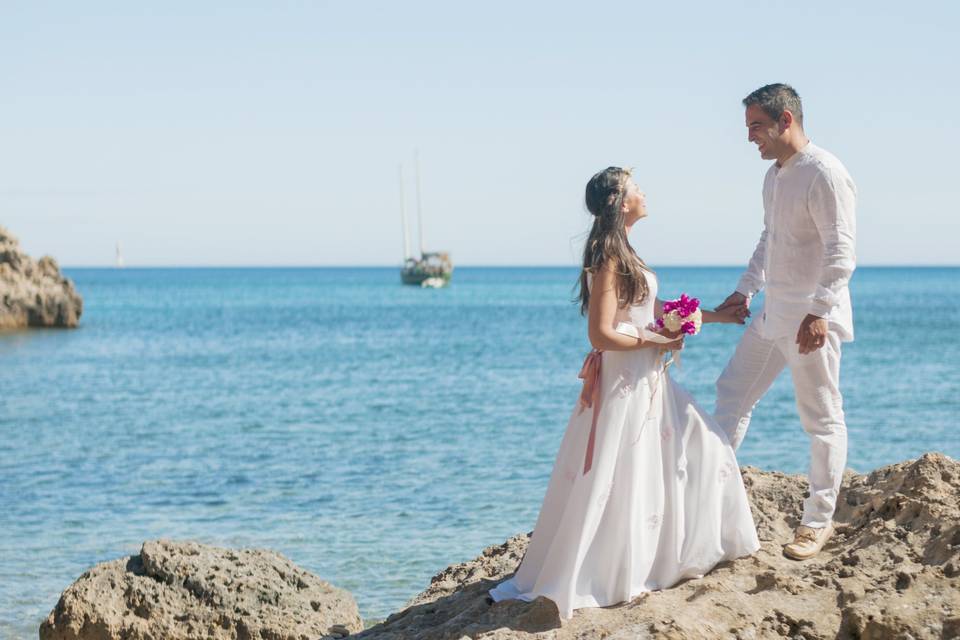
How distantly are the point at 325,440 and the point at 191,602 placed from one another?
12971 millimetres

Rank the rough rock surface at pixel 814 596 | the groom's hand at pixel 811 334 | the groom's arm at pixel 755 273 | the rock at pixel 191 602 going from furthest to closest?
the rock at pixel 191 602 < the groom's arm at pixel 755 273 < the groom's hand at pixel 811 334 < the rough rock surface at pixel 814 596

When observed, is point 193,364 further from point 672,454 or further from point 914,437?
point 672,454

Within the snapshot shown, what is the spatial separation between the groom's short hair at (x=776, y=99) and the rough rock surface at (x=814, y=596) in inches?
76.5

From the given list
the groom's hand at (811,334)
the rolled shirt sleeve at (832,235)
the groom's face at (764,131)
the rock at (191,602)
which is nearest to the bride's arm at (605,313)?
the groom's hand at (811,334)

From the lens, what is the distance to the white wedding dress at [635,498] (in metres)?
4.88

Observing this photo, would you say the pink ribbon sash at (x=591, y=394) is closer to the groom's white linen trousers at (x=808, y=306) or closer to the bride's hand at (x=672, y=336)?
the bride's hand at (x=672, y=336)

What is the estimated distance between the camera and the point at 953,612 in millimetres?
4512

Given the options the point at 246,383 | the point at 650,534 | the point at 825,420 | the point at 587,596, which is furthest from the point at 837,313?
the point at 246,383

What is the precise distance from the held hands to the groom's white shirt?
0.54ft

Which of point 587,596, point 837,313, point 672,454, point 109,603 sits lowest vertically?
point 109,603

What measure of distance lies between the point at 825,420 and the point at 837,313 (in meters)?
0.51

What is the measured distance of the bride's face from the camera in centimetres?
495

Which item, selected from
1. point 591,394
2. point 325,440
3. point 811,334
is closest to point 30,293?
point 325,440

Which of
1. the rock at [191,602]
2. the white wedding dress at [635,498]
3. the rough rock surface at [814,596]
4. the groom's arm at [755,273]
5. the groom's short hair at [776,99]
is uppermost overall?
the groom's short hair at [776,99]
